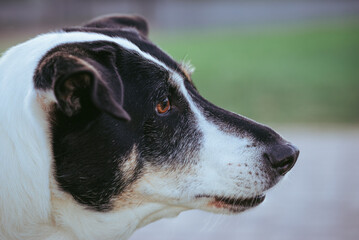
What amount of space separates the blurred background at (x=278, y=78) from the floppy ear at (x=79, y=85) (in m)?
1.17

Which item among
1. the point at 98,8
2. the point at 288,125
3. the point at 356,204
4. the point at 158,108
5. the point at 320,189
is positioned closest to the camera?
the point at 158,108

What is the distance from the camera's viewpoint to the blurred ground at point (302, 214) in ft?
18.3

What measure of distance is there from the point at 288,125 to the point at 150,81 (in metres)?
7.05

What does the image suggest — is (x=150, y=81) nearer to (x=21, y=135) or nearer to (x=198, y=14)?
(x=21, y=135)

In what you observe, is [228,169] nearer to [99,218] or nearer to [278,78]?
[99,218]

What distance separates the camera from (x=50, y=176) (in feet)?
8.55

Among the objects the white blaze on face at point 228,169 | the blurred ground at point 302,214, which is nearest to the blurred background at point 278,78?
the blurred ground at point 302,214

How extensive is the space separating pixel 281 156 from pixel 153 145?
2.59ft

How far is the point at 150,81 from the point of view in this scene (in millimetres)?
2877

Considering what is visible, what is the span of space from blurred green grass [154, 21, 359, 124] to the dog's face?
4227mm

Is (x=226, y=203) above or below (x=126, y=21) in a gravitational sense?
below

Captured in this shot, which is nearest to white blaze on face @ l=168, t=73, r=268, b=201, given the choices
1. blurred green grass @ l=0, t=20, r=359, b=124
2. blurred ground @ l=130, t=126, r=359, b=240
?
blurred ground @ l=130, t=126, r=359, b=240

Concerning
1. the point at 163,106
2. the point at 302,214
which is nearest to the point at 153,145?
the point at 163,106

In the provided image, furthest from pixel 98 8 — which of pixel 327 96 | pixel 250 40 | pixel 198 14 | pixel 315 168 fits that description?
pixel 315 168
